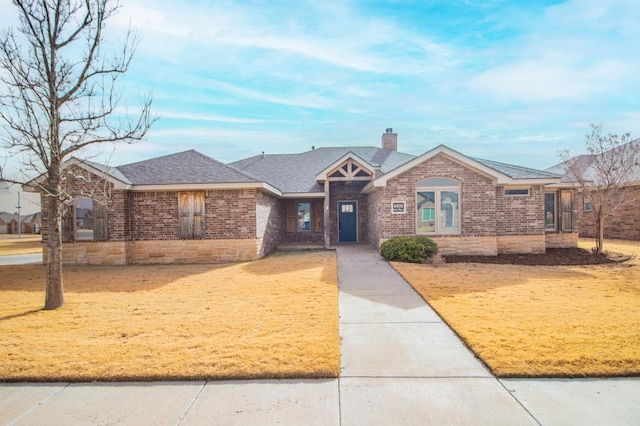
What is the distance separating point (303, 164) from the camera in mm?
21547

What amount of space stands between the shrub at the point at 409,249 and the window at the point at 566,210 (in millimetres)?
7801

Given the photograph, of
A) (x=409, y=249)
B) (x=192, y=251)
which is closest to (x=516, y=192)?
(x=409, y=249)

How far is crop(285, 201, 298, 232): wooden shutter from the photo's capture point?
2041cm

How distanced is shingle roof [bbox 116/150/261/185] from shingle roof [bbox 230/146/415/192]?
3.59 metres

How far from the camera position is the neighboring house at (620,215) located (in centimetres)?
2062

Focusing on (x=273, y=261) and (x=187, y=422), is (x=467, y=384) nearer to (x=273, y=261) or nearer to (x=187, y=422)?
(x=187, y=422)

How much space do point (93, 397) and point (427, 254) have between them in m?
11.3

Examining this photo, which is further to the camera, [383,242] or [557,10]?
[383,242]

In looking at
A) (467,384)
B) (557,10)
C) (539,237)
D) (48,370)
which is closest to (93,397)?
(48,370)

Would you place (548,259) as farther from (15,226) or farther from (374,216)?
(15,226)

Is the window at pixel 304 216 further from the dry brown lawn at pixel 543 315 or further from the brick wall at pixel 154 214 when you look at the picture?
the dry brown lawn at pixel 543 315

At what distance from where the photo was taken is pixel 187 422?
136 inches

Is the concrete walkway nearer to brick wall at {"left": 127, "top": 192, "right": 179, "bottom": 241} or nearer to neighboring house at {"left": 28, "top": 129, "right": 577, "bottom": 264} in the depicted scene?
neighboring house at {"left": 28, "top": 129, "right": 577, "bottom": 264}

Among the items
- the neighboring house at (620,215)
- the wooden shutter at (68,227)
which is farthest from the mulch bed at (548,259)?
the wooden shutter at (68,227)
